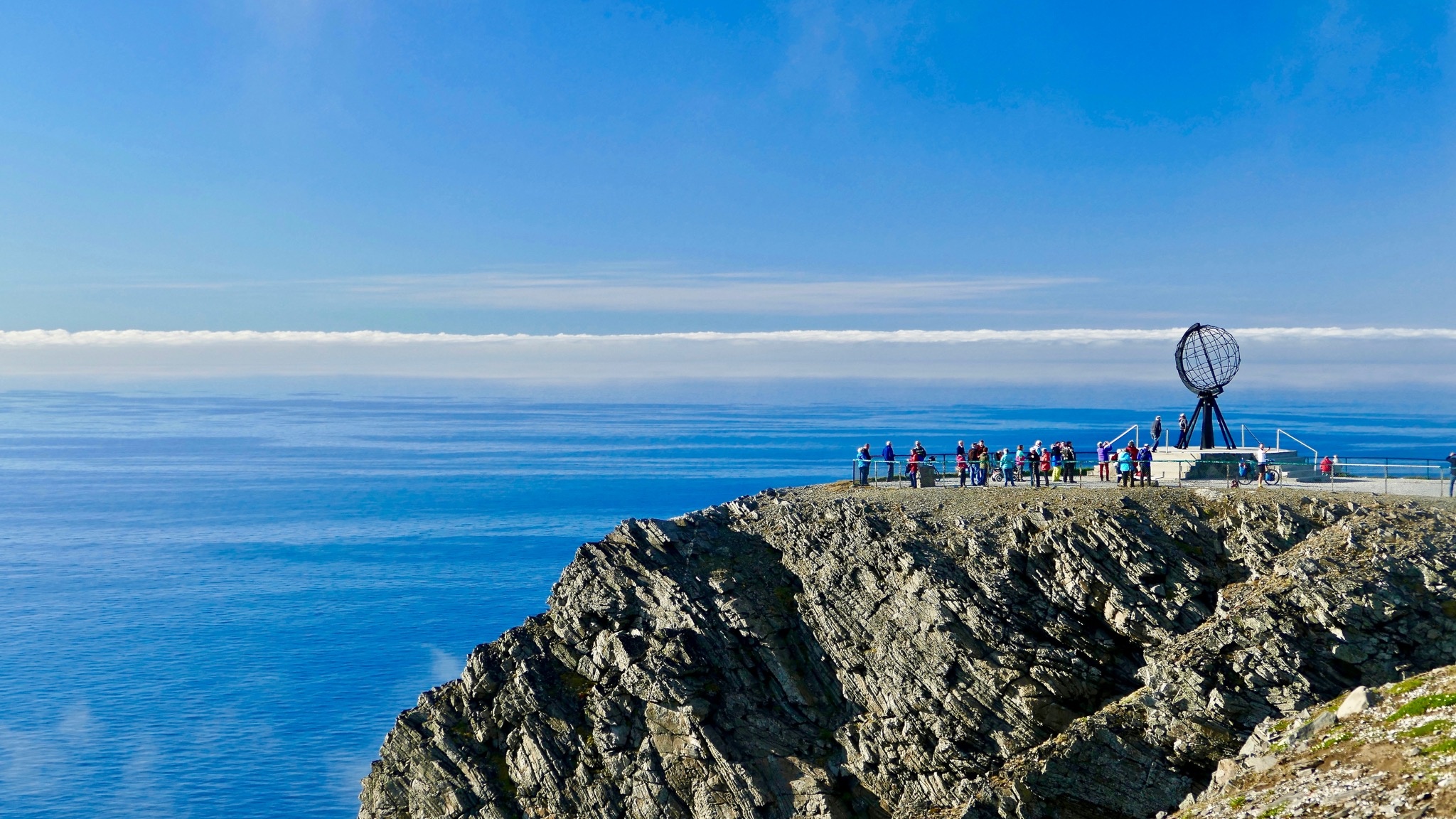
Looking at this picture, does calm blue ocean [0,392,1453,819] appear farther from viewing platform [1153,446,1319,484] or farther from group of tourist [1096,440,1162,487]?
viewing platform [1153,446,1319,484]

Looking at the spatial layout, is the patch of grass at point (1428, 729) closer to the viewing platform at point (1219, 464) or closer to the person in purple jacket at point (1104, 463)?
the viewing platform at point (1219, 464)

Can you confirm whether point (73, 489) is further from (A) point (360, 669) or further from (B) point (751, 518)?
(B) point (751, 518)

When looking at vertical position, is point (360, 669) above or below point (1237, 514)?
below

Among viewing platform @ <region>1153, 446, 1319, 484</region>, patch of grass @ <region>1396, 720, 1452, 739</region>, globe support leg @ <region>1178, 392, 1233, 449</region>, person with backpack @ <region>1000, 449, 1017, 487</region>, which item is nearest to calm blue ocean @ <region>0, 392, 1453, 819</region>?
person with backpack @ <region>1000, 449, 1017, 487</region>

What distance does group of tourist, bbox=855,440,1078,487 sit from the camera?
45125 mm

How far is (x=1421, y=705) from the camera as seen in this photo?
2016 cm

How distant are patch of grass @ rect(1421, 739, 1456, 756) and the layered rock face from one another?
12.0 m

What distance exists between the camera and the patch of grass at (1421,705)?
20.0 meters

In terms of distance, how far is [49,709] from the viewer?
68.7m

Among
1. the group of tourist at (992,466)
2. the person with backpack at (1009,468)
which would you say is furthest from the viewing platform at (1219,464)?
the person with backpack at (1009,468)

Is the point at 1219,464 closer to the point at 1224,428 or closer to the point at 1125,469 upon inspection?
the point at 1125,469

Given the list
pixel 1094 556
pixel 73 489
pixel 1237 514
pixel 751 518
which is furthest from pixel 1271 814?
→ pixel 73 489

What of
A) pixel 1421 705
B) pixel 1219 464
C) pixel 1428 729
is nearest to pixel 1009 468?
pixel 1219 464

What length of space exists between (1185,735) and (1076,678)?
4.45 m
